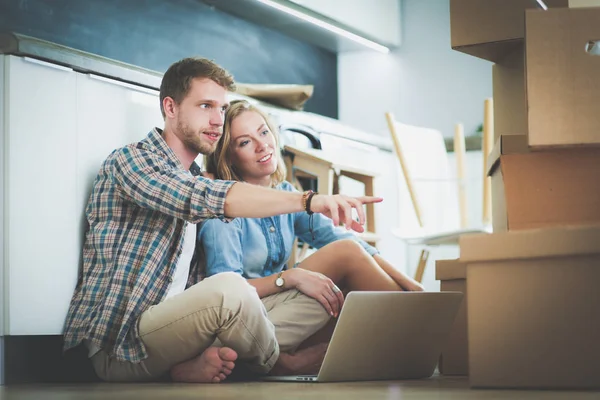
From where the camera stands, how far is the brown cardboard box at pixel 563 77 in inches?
61.7

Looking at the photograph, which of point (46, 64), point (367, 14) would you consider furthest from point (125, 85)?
point (367, 14)

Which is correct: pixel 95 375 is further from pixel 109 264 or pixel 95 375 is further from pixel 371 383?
pixel 371 383

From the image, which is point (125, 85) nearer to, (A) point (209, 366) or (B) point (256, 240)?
(B) point (256, 240)

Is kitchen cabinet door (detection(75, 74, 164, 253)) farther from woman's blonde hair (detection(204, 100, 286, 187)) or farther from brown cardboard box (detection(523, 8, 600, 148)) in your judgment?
brown cardboard box (detection(523, 8, 600, 148))

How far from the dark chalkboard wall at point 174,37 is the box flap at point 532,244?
6.66 feet

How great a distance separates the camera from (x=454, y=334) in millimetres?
2297

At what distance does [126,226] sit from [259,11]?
2.48 metres

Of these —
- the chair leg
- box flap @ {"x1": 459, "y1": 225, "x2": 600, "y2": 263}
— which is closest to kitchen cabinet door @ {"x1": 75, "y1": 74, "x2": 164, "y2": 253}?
box flap @ {"x1": 459, "y1": 225, "x2": 600, "y2": 263}

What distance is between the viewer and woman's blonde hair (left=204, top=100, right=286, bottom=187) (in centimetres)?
244

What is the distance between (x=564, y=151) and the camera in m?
1.68

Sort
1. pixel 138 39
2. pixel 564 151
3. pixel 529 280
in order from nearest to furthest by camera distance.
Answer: pixel 529 280
pixel 564 151
pixel 138 39

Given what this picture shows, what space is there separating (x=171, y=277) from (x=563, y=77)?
0.92 m

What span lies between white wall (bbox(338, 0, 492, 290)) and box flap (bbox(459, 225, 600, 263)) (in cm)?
339

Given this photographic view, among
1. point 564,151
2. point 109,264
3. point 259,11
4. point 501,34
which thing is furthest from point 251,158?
point 259,11
